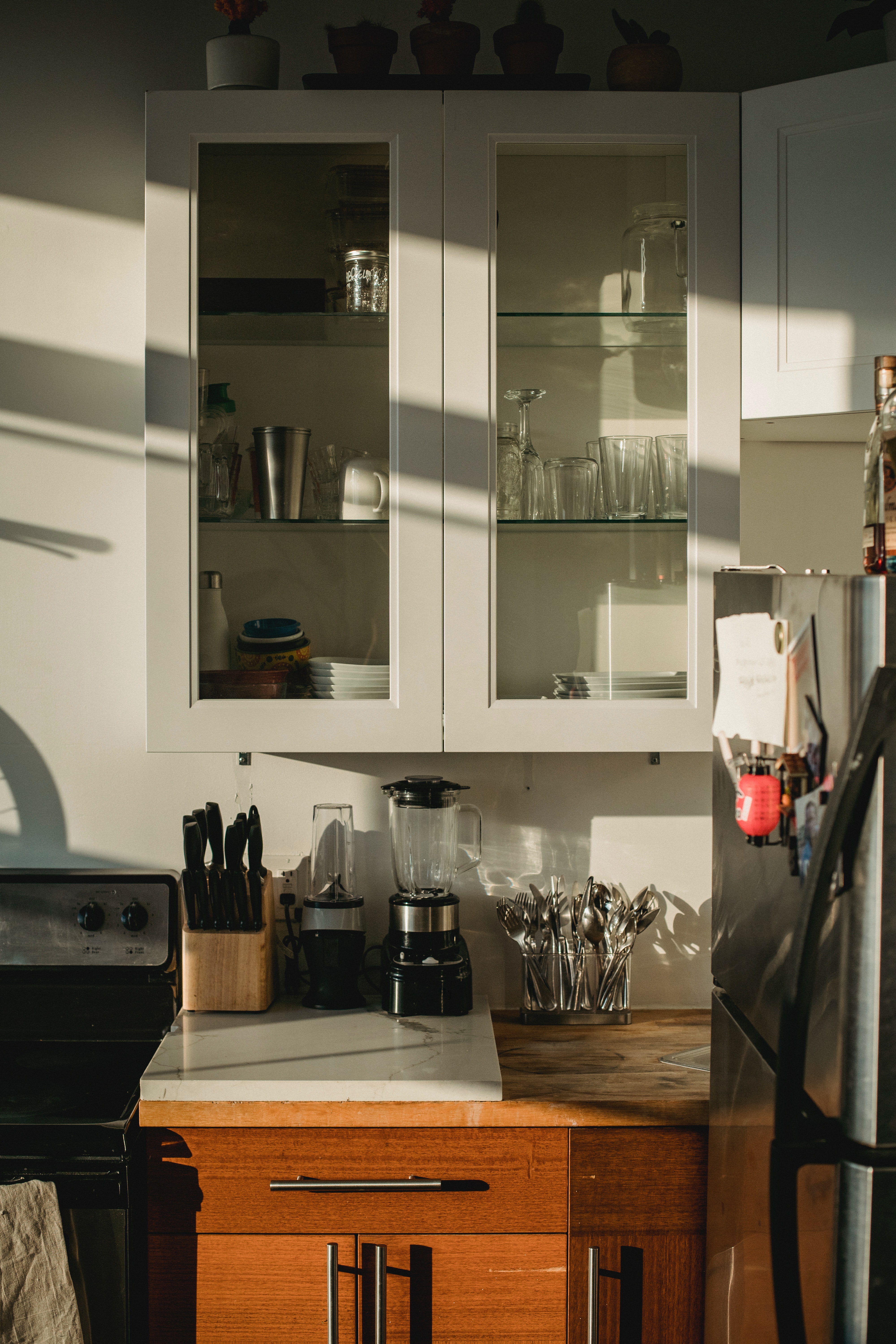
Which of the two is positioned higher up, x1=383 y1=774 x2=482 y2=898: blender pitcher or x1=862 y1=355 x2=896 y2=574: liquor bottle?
x1=862 y1=355 x2=896 y2=574: liquor bottle

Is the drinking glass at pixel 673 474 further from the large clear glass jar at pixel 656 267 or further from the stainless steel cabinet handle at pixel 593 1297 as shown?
the stainless steel cabinet handle at pixel 593 1297

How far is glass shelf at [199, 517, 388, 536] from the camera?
5.80 feet

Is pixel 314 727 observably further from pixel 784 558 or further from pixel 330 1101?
pixel 784 558

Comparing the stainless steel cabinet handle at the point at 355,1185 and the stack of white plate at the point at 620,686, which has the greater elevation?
the stack of white plate at the point at 620,686

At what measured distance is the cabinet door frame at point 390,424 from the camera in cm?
170

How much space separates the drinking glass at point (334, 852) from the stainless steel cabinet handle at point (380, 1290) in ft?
2.00

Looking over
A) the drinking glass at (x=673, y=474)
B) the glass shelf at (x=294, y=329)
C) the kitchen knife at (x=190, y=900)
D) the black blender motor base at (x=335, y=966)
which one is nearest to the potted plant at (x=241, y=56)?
the glass shelf at (x=294, y=329)

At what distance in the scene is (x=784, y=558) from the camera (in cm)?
203

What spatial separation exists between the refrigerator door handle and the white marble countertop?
58cm

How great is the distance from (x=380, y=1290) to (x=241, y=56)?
6.40ft

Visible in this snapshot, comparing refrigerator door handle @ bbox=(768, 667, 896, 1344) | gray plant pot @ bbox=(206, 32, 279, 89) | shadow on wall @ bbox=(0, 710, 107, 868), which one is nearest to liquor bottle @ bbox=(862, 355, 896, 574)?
refrigerator door handle @ bbox=(768, 667, 896, 1344)

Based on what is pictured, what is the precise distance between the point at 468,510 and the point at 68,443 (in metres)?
0.85

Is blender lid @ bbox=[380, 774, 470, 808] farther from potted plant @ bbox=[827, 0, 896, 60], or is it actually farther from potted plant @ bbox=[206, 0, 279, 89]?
potted plant @ bbox=[827, 0, 896, 60]

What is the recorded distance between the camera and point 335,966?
1862 millimetres
